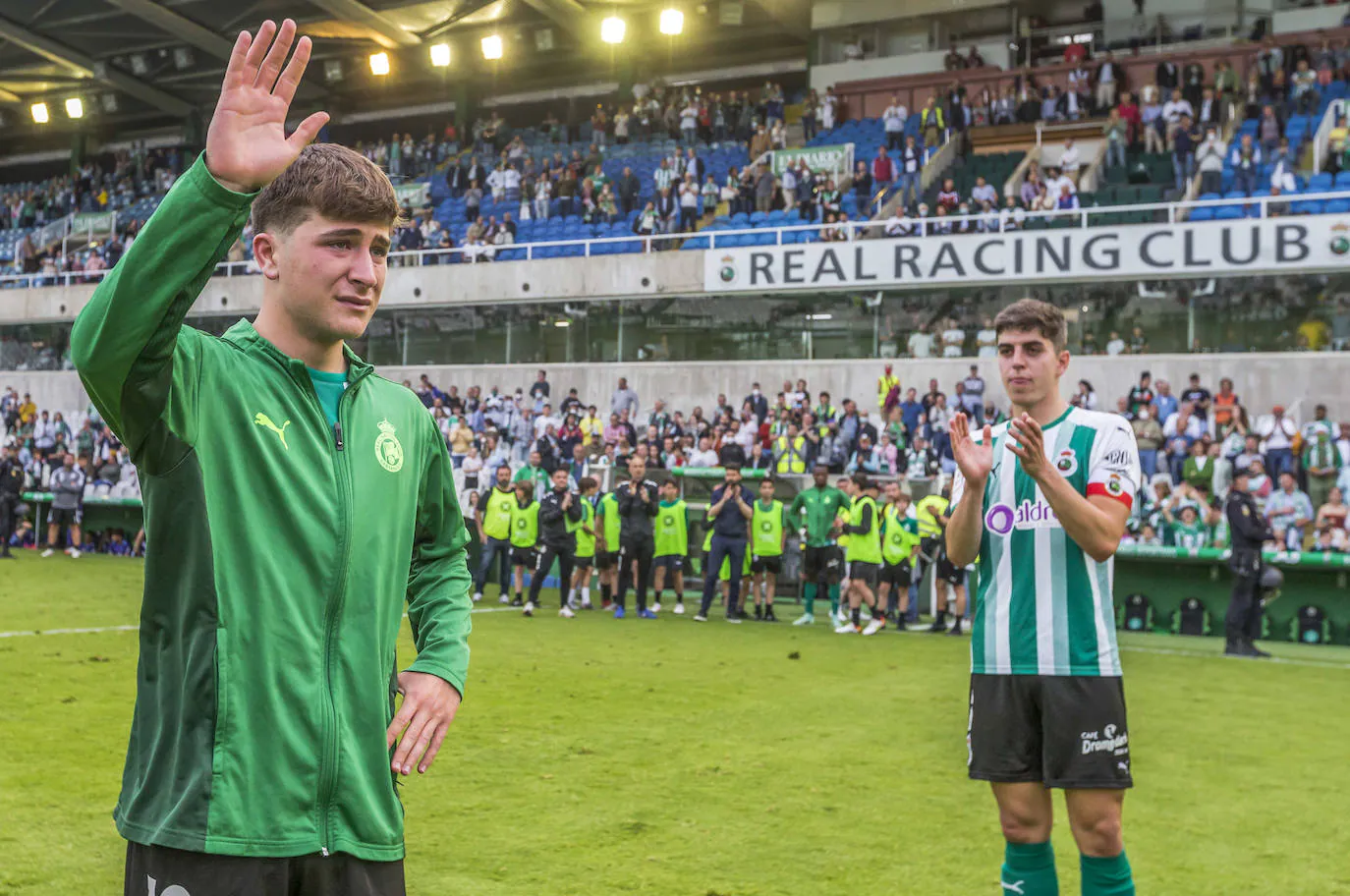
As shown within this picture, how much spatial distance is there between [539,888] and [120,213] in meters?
40.1

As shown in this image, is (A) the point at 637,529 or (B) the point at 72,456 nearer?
(A) the point at 637,529

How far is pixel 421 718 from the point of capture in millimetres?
2424

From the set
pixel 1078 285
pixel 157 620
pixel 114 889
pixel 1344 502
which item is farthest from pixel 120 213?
pixel 157 620

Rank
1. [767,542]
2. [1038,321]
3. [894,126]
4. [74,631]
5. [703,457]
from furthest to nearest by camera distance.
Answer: [894,126], [703,457], [767,542], [74,631], [1038,321]

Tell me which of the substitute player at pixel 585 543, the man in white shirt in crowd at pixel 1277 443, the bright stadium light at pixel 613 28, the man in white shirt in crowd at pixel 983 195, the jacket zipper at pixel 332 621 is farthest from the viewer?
the bright stadium light at pixel 613 28

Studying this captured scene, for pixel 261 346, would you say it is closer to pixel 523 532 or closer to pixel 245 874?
pixel 245 874

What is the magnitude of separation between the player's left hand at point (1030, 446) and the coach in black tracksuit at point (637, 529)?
13678 millimetres

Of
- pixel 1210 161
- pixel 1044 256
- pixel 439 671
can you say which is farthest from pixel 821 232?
pixel 439 671

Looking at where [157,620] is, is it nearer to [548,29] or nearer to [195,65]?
[548,29]

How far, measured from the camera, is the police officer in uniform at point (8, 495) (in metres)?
23.3

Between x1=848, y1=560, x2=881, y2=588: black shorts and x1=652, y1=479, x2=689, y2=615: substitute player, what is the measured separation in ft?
8.80

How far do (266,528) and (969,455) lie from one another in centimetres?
254

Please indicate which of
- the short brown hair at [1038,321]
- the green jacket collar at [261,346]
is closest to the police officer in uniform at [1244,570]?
the short brown hair at [1038,321]

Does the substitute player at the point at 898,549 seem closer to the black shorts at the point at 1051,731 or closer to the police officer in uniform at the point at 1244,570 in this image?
the police officer in uniform at the point at 1244,570
